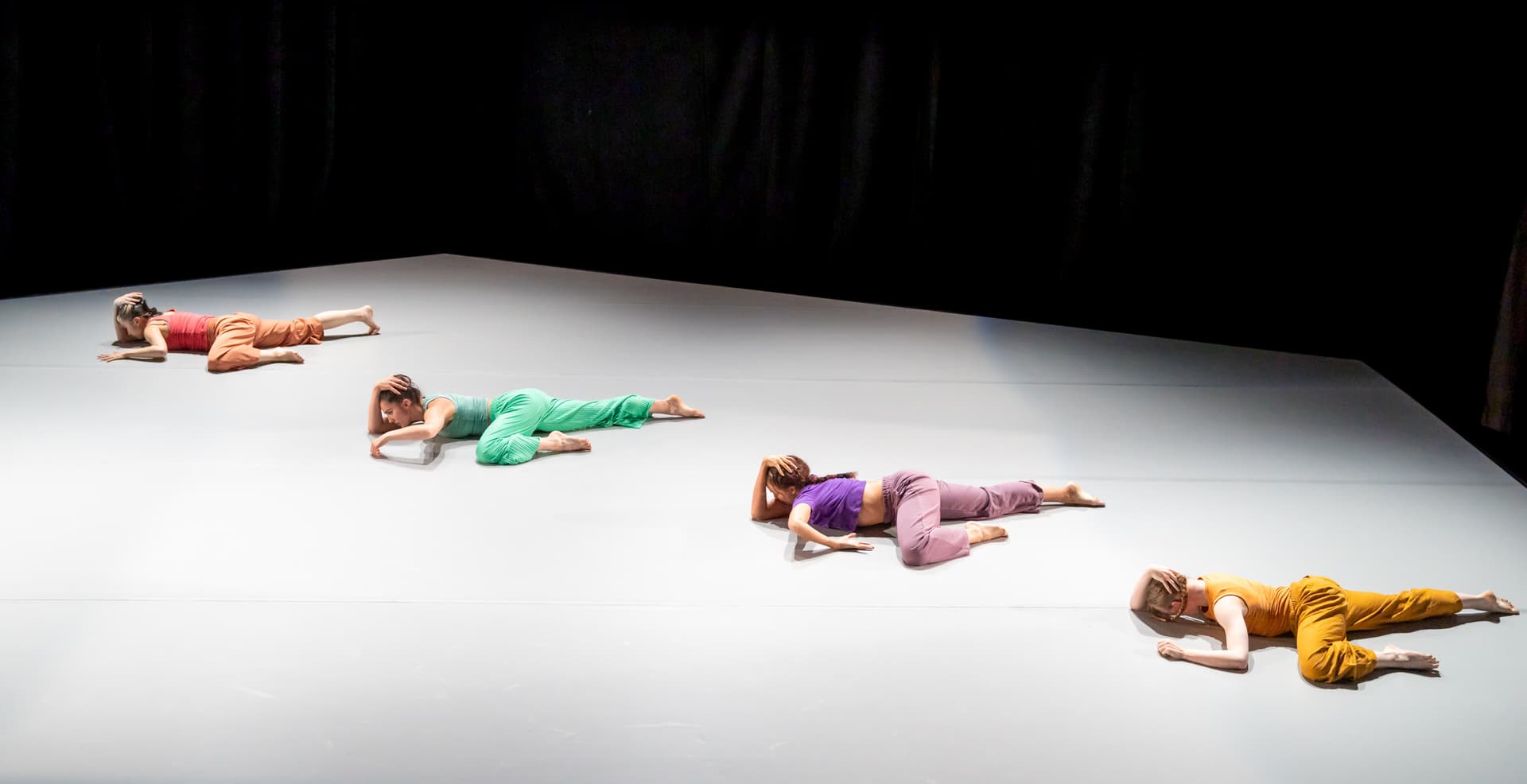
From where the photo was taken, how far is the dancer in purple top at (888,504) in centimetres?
385

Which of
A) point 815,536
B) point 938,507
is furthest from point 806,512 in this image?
point 938,507

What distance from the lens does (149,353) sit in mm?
5730

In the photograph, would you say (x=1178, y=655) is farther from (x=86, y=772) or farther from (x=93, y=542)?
(x=93, y=542)

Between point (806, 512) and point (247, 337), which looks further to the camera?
point (247, 337)

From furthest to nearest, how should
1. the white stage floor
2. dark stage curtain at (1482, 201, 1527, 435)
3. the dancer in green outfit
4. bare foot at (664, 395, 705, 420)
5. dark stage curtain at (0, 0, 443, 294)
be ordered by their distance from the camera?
dark stage curtain at (0, 0, 443, 294)
dark stage curtain at (1482, 201, 1527, 435)
bare foot at (664, 395, 705, 420)
the dancer in green outfit
the white stage floor

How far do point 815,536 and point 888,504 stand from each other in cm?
34

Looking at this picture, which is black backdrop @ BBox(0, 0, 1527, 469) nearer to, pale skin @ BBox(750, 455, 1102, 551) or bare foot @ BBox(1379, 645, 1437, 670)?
bare foot @ BBox(1379, 645, 1437, 670)

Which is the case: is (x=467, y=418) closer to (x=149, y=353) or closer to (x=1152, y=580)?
(x=149, y=353)

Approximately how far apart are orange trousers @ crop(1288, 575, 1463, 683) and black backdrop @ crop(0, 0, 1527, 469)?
2554 millimetres

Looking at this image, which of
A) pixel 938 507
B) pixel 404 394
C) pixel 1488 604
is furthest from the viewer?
pixel 404 394

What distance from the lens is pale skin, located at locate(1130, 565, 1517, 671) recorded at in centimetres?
323

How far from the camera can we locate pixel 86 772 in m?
2.71

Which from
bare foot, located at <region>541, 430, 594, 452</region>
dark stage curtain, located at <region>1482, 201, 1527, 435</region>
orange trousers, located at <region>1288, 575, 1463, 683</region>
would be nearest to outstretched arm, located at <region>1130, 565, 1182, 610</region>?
orange trousers, located at <region>1288, 575, 1463, 683</region>

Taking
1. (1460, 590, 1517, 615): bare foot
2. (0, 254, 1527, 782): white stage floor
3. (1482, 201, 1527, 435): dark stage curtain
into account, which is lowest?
(0, 254, 1527, 782): white stage floor
